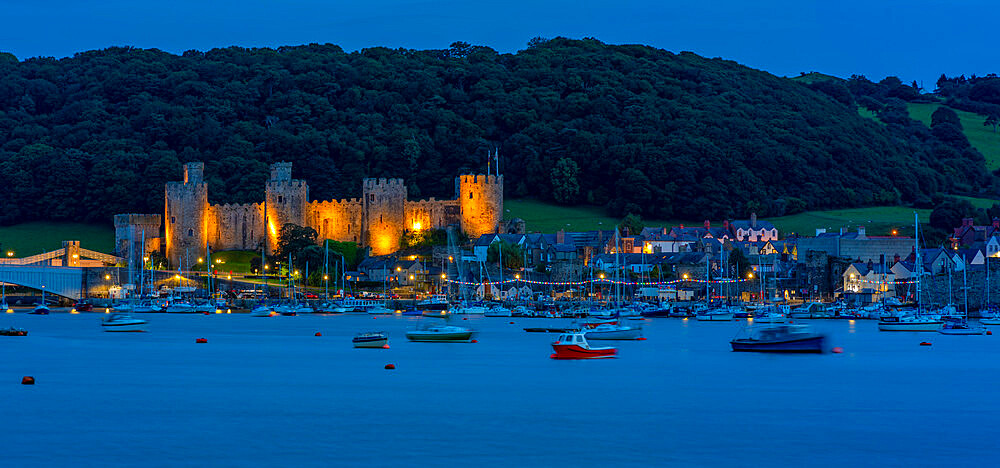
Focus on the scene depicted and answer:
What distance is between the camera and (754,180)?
102 meters

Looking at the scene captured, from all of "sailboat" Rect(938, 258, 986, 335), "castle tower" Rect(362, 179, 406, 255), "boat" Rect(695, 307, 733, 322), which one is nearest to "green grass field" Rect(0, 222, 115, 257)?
"castle tower" Rect(362, 179, 406, 255)

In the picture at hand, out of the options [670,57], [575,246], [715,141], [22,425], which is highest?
[670,57]

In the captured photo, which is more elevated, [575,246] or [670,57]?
[670,57]

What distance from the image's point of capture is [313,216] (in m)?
85.3

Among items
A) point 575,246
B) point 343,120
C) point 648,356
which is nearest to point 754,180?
point 575,246

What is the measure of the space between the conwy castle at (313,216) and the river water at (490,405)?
123 feet

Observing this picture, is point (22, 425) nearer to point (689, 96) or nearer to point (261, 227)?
point (261, 227)

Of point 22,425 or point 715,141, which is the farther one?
point 715,141

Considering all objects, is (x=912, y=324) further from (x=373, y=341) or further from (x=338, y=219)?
(x=338, y=219)

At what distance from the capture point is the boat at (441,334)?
1764 inches

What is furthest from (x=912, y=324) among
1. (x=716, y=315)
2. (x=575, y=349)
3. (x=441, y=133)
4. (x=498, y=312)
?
(x=441, y=133)

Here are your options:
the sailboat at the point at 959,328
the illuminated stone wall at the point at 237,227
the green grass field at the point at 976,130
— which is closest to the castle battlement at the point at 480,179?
the illuminated stone wall at the point at 237,227

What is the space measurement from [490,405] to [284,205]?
58.5 metres

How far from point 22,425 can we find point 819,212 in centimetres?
8491
